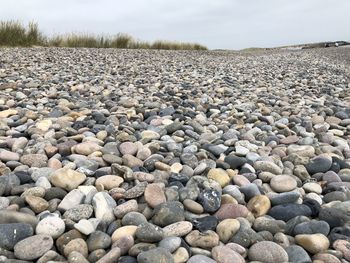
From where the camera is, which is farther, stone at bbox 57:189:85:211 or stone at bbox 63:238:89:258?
stone at bbox 57:189:85:211

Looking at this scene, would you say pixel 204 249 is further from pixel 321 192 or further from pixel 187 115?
pixel 187 115

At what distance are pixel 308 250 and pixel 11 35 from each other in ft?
33.5

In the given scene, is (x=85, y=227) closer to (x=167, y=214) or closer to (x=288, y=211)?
(x=167, y=214)

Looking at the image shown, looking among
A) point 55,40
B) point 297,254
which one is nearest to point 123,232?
point 297,254

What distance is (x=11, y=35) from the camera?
999 centimetres

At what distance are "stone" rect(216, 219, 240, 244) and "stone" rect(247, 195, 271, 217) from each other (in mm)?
164

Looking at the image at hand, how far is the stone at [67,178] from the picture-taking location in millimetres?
1775

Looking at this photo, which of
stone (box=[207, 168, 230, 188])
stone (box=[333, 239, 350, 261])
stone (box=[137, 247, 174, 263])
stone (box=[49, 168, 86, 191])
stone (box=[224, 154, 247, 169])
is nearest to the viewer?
stone (box=[137, 247, 174, 263])

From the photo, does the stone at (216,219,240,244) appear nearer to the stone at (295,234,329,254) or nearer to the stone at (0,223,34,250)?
the stone at (295,234,329,254)

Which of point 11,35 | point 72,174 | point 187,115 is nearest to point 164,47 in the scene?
point 11,35

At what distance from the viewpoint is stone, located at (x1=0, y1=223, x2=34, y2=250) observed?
4.53 feet

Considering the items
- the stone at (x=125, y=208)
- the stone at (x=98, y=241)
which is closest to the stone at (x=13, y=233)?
the stone at (x=98, y=241)

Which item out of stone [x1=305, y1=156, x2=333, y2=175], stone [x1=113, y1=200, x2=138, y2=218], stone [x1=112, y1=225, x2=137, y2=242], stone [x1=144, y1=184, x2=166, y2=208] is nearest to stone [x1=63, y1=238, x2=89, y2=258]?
stone [x1=112, y1=225, x2=137, y2=242]

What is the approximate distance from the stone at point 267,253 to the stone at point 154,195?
45cm
